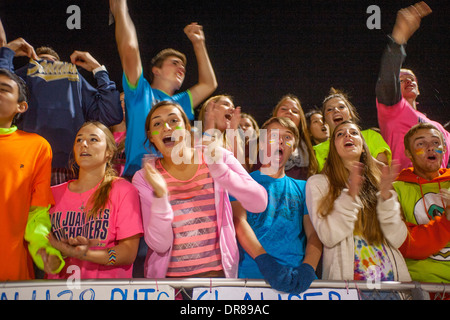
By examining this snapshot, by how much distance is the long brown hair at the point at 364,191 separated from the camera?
187 cm

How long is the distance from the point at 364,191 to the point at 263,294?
30.6 inches

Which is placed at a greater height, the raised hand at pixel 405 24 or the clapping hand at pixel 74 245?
the raised hand at pixel 405 24

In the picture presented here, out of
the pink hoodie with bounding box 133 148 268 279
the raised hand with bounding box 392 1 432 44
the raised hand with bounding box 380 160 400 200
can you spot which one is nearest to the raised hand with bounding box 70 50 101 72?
the pink hoodie with bounding box 133 148 268 279

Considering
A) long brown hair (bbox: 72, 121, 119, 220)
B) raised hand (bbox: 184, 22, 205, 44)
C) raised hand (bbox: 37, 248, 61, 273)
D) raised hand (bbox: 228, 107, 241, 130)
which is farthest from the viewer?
raised hand (bbox: 184, 22, 205, 44)

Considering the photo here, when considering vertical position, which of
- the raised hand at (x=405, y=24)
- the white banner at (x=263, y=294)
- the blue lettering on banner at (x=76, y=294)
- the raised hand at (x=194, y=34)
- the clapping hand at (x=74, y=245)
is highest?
the raised hand at (x=194, y=34)

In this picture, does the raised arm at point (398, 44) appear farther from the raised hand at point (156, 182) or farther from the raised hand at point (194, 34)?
the raised hand at point (156, 182)

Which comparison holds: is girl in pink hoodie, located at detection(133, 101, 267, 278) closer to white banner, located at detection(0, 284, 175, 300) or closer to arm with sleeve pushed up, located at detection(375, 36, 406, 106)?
white banner, located at detection(0, 284, 175, 300)

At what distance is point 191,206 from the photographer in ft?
6.13

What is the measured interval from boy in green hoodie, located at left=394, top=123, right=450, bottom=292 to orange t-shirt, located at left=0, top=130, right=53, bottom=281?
1784mm

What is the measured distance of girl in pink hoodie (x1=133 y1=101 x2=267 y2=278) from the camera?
5.75 ft

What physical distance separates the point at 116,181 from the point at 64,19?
1.79m

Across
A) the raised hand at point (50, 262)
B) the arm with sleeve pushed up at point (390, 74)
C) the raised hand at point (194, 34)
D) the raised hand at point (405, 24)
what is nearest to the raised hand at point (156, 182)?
the raised hand at point (50, 262)

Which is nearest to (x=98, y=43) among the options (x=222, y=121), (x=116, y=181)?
(x=222, y=121)
